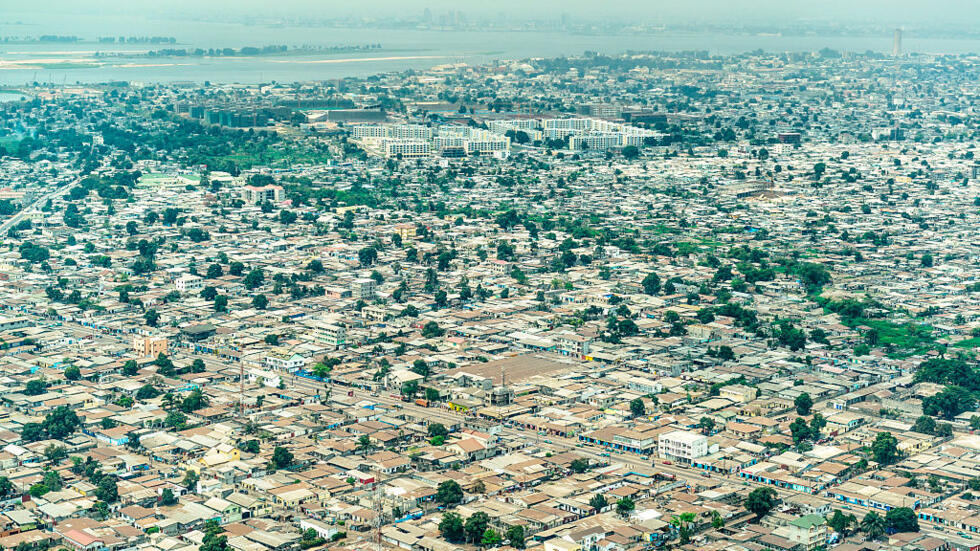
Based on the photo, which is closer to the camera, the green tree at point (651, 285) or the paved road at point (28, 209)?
the green tree at point (651, 285)

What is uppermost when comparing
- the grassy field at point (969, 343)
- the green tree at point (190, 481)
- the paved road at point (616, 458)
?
the green tree at point (190, 481)

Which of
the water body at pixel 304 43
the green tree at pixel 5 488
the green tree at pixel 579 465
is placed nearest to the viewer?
the green tree at pixel 5 488

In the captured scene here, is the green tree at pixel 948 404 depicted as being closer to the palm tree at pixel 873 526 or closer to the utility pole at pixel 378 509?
the palm tree at pixel 873 526

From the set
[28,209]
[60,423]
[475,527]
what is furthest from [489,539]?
[28,209]

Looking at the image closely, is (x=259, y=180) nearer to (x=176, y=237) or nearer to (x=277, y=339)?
(x=176, y=237)

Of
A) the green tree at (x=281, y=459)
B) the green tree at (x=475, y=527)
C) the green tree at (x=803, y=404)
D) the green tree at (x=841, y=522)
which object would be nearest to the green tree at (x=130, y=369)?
the green tree at (x=281, y=459)

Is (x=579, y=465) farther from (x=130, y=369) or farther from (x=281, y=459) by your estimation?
(x=130, y=369)

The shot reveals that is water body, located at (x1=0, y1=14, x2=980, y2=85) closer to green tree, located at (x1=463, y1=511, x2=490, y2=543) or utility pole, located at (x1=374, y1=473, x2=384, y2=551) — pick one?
utility pole, located at (x1=374, y1=473, x2=384, y2=551)
